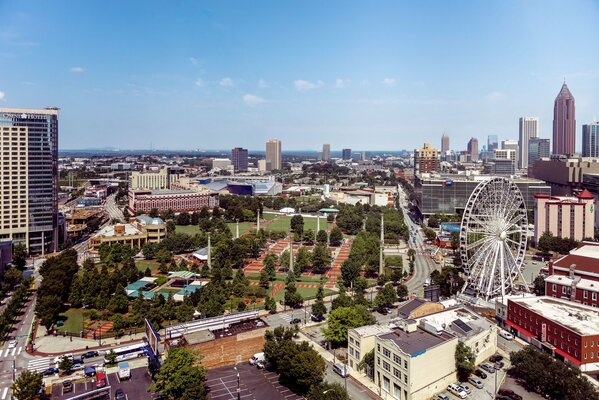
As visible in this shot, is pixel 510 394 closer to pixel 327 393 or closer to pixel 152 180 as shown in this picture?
pixel 327 393

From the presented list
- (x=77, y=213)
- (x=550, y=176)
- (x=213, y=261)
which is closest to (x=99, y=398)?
(x=213, y=261)

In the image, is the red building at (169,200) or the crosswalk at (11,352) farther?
the red building at (169,200)

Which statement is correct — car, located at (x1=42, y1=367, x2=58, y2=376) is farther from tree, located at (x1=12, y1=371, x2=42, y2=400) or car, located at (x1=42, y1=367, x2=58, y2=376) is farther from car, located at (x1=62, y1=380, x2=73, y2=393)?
tree, located at (x1=12, y1=371, x2=42, y2=400)

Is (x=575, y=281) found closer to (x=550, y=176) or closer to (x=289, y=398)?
(x=289, y=398)

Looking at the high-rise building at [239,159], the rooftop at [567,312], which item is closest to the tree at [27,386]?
the rooftop at [567,312]

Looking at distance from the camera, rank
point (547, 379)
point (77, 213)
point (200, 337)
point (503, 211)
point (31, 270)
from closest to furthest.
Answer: point (547, 379), point (200, 337), point (503, 211), point (31, 270), point (77, 213)

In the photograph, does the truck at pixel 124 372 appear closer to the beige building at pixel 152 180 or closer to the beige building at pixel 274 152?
the beige building at pixel 152 180

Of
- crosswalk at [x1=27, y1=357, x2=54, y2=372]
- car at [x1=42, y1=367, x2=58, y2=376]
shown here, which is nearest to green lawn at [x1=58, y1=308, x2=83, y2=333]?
crosswalk at [x1=27, y1=357, x2=54, y2=372]
